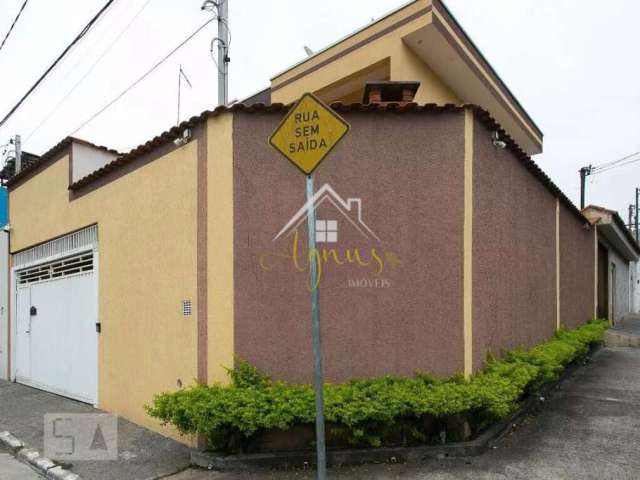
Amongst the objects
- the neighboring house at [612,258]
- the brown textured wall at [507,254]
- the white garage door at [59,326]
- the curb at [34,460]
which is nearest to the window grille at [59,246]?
the white garage door at [59,326]

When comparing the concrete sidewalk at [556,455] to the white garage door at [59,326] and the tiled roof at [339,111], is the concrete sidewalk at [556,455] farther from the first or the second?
the white garage door at [59,326]

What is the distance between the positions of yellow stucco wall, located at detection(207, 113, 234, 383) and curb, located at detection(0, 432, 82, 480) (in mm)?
1661

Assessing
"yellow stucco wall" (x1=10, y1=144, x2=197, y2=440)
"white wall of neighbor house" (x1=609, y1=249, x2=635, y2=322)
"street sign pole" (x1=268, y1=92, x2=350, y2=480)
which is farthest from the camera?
"white wall of neighbor house" (x1=609, y1=249, x2=635, y2=322)

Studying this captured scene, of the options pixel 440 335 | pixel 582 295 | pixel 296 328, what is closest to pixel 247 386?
pixel 296 328

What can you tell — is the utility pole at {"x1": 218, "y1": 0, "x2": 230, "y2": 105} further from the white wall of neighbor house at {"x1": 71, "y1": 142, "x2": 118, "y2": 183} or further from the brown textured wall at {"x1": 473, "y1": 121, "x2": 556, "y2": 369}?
the brown textured wall at {"x1": 473, "y1": 121, "x2": 556, "y2": 369}

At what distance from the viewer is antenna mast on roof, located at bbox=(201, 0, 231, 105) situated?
9391 millimetres

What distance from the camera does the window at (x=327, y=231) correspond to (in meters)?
5.37

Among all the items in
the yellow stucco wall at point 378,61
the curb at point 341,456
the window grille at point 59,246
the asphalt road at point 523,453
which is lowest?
the asphalt road at point 523,453

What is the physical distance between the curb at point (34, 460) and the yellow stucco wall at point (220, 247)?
1.66m

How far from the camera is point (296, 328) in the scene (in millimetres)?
5309

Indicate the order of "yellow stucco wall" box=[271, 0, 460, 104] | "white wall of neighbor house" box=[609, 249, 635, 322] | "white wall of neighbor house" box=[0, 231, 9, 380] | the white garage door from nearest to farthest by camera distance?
the white garage door → "yellow stucco wall" box=[271, 0, 460, 104] → "white wall of neighbor house" box=[0, 231, 9, 380] → "white wall of neighbor house" box=[609, 249, 635, 322]

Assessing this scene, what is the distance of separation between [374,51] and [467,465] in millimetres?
6436

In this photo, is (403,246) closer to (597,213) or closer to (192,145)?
(192,145)

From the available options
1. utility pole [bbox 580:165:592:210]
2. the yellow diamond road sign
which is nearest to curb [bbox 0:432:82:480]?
the yellow diamond road sign
